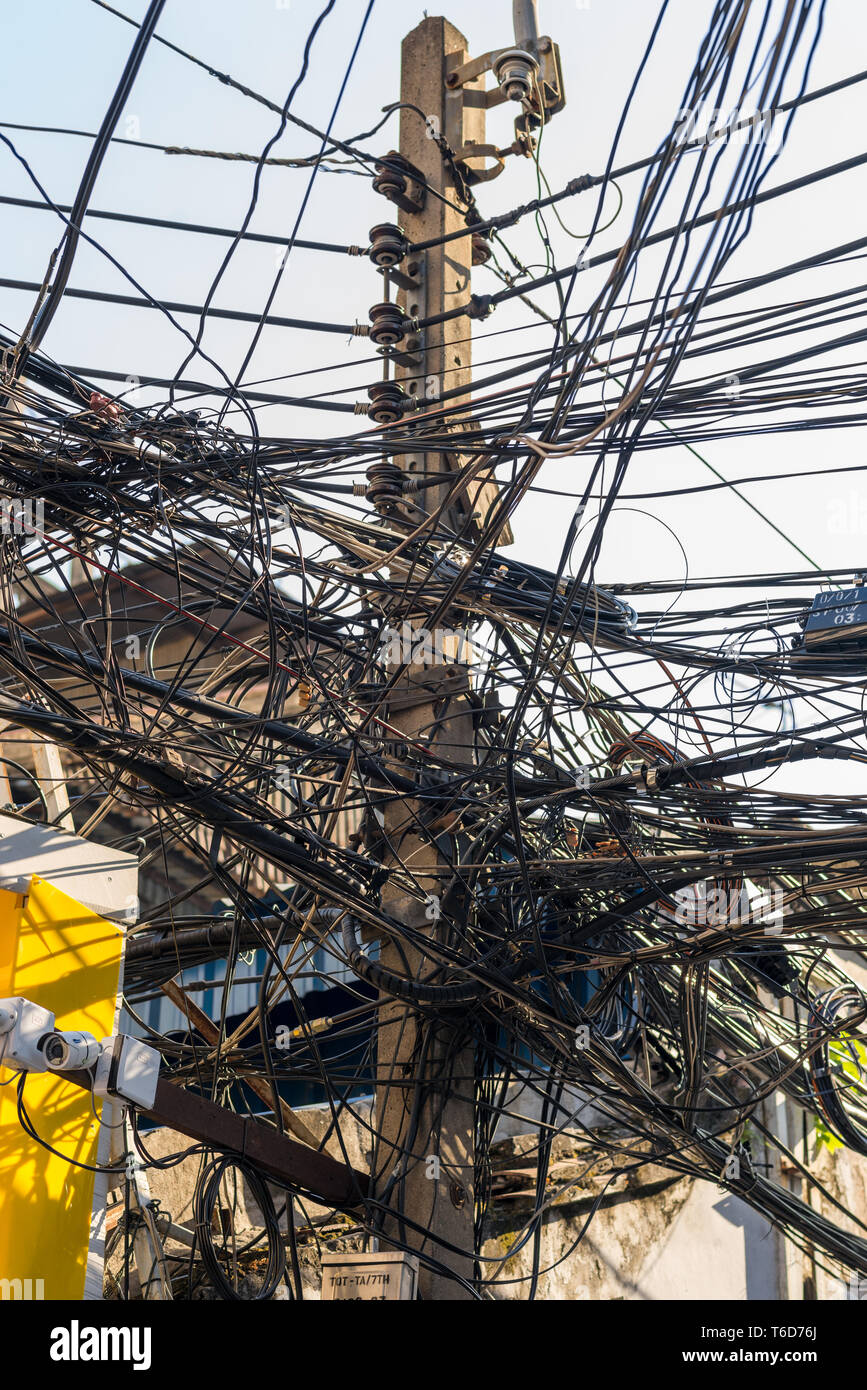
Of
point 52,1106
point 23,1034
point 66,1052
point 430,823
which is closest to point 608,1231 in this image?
point 430,823

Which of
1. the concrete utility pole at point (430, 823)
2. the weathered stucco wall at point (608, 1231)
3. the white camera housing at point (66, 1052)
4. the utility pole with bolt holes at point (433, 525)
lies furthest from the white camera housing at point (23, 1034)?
the weathered stucco wall at point (608, 1231)

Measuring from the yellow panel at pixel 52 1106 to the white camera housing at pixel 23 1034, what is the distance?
0.44m

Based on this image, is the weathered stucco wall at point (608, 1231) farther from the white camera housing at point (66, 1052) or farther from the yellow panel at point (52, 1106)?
the white camera housing at point (66, 1052)

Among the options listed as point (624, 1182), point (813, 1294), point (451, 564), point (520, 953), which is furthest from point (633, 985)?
point (813, 1294)

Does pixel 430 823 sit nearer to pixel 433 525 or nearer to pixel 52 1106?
pixel 433 525

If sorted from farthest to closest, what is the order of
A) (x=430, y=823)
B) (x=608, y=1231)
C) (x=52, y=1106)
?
(x=608, y=1231) < (x=430, y=823) < (x=52, y=1106)

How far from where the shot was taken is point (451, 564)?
4555 millimetres

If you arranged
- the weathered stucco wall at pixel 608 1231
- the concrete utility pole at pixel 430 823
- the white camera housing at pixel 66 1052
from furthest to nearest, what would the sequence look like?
1. the weathered stucco wall at pixel 608 1231
2. the concrete utility pole at pixel 430 823
3. the white camera housing at pixel 66 1052

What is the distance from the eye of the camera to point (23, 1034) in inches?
129

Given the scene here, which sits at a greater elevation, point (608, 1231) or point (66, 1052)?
point (66, 1052)

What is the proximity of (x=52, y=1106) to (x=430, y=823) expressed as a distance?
1.49 metres

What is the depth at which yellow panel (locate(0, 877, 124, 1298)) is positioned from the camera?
3646 mm

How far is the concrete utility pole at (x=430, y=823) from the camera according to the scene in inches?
167
